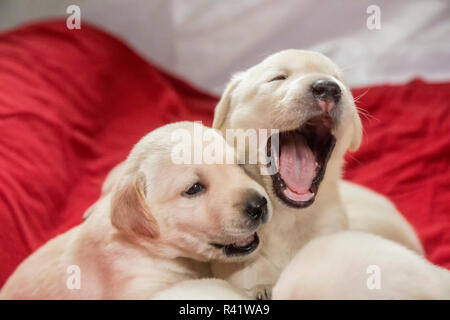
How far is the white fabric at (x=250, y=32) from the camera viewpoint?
205cm

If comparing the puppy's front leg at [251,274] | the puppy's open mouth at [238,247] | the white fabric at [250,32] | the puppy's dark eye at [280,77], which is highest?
the white fabric at [250,32]

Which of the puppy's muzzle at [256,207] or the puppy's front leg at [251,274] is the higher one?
the puppy's muzzle at [256,207]

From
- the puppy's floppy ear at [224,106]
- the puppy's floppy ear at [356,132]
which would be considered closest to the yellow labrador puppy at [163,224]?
the puppy's floppy ear at [224,106]

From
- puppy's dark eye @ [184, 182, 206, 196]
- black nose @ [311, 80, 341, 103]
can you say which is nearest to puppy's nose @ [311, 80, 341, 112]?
black nose @ [311, 80, 341, 103]

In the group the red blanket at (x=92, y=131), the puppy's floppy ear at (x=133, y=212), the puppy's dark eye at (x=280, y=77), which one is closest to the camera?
the puppy's floppy ear at (x=133, y=212)

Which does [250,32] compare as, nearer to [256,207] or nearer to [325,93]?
[325,93]

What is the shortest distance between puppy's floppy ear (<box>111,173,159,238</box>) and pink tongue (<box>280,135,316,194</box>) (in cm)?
35

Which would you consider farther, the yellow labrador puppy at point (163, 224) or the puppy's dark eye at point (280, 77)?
the puppy's dark eye at point (280, 77)

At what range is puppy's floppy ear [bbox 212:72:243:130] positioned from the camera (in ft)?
5.24

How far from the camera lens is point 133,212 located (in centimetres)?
137

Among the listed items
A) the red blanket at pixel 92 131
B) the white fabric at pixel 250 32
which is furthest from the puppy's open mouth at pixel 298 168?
the white fabric at pixel 250 32

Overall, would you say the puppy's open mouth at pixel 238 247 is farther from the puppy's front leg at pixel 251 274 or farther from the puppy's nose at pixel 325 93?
the puppy's nose at pixel 325 93

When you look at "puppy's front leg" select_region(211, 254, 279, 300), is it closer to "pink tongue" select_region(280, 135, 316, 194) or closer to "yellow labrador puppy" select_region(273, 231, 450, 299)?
"yellow labrador puppy" select_region(273, 231, 450, 299)

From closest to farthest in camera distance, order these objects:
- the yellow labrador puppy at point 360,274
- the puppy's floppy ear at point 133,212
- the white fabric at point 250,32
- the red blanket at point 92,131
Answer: the yellow labrador puppy at point 360,274
the puppy's floppy ear at point 133,212
the red blanket at point 92,131
the white fabric at point 250,32
